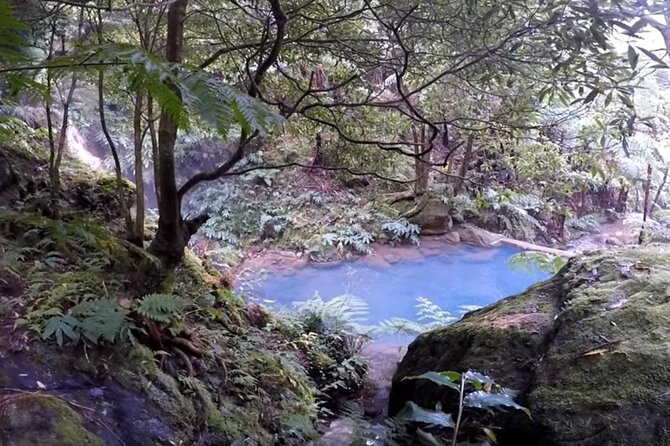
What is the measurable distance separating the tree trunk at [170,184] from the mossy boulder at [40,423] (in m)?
1.19

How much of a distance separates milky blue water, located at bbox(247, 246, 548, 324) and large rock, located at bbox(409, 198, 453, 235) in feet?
1.65

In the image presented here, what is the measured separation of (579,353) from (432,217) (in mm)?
7063

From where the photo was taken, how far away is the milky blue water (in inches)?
264

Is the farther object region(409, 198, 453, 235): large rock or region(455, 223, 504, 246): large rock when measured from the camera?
region(455, 223, 504, 246): large rock

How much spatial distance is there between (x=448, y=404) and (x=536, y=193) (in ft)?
22.2

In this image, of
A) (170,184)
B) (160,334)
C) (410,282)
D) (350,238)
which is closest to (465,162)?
(410,282)

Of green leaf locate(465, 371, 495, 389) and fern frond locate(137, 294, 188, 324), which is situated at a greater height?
green leaf locate(465, 371, 495, 389)

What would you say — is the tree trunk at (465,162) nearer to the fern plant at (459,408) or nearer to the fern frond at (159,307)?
the fern frond at (159,307)

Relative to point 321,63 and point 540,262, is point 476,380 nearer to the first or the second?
point 321,63

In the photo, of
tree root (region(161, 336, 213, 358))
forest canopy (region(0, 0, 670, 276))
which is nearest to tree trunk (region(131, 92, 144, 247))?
forest canopy (region(0, 0, 670, 276))

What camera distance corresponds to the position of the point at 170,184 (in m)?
2.59

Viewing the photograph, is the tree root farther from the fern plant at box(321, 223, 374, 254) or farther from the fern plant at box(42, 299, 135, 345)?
the fern plant at box(321, 223, 374, 254)

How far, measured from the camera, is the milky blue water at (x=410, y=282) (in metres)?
6.70

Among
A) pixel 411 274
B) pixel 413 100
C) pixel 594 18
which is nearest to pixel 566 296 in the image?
pixel 594 18
